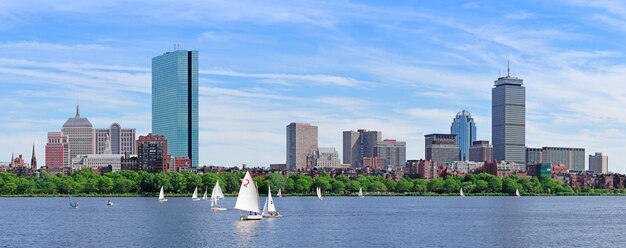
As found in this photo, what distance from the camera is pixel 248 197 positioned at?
418 feet

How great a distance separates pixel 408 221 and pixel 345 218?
400 inches

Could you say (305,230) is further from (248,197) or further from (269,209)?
(269,209)

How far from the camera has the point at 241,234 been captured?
362 feet

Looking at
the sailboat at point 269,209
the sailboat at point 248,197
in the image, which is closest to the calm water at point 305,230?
the sailboat at point 248,197

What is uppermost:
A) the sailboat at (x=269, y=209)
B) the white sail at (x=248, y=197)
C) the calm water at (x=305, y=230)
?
the white sail at (x=248, y=197)

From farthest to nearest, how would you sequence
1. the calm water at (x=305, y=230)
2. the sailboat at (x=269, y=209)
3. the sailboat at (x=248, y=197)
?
the sailboat at (x=269, y=209), the sailboat at (x=248, y=197), the calm water at (x=305, y=230)

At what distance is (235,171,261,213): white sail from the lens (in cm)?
12606

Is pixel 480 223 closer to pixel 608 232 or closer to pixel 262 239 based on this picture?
pixel 608 232

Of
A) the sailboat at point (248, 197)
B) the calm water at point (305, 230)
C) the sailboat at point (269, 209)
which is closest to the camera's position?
the calm water at point (305, 230)

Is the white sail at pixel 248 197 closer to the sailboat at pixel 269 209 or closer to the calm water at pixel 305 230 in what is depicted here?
the calm water at pixel 305 230

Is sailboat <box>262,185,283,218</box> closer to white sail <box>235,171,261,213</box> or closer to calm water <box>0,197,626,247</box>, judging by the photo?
calm water <box>0,197,626,247</box>

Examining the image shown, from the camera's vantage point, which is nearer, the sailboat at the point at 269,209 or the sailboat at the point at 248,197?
the sailboat at the point at 248,197

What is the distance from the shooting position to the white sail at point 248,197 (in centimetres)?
12606

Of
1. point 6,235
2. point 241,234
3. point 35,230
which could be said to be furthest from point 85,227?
point 241,234
